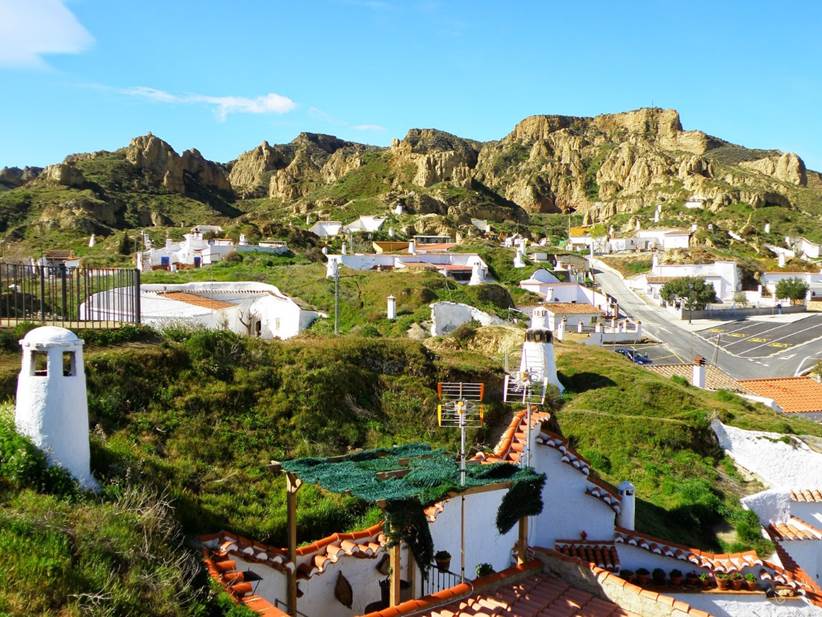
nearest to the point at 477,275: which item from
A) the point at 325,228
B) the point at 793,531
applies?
the point at 325,228

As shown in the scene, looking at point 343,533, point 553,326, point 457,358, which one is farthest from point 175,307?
point 553,326

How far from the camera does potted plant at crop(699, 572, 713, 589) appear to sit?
→ 10.6 m

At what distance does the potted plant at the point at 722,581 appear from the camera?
10547 mm

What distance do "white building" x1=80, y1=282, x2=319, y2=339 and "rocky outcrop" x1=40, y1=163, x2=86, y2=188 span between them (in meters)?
58.0

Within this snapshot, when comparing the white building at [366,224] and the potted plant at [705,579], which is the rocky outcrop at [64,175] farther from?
the potted plant at [705,579]

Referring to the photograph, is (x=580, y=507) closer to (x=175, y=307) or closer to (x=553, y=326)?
(x=175, y=307)

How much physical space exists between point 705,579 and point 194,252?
41.2 m

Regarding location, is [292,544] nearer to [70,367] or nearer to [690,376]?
[70,367]

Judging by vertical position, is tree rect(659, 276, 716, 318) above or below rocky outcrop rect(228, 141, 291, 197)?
below

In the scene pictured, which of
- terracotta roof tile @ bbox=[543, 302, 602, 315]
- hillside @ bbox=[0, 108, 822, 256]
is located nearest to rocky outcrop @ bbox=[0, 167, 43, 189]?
hillside @ bbox=[0, 108, 822, 256]

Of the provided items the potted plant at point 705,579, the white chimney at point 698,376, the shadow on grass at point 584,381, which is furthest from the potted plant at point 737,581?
the white chimney at point 698,376

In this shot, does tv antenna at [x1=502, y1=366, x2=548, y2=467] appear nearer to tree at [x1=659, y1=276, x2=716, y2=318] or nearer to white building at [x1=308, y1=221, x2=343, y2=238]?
tree at [x1=659, y1=276, x2=716, y2=318]

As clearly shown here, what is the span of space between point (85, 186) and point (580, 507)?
83143 millimetres

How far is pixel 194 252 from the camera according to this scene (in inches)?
1807
